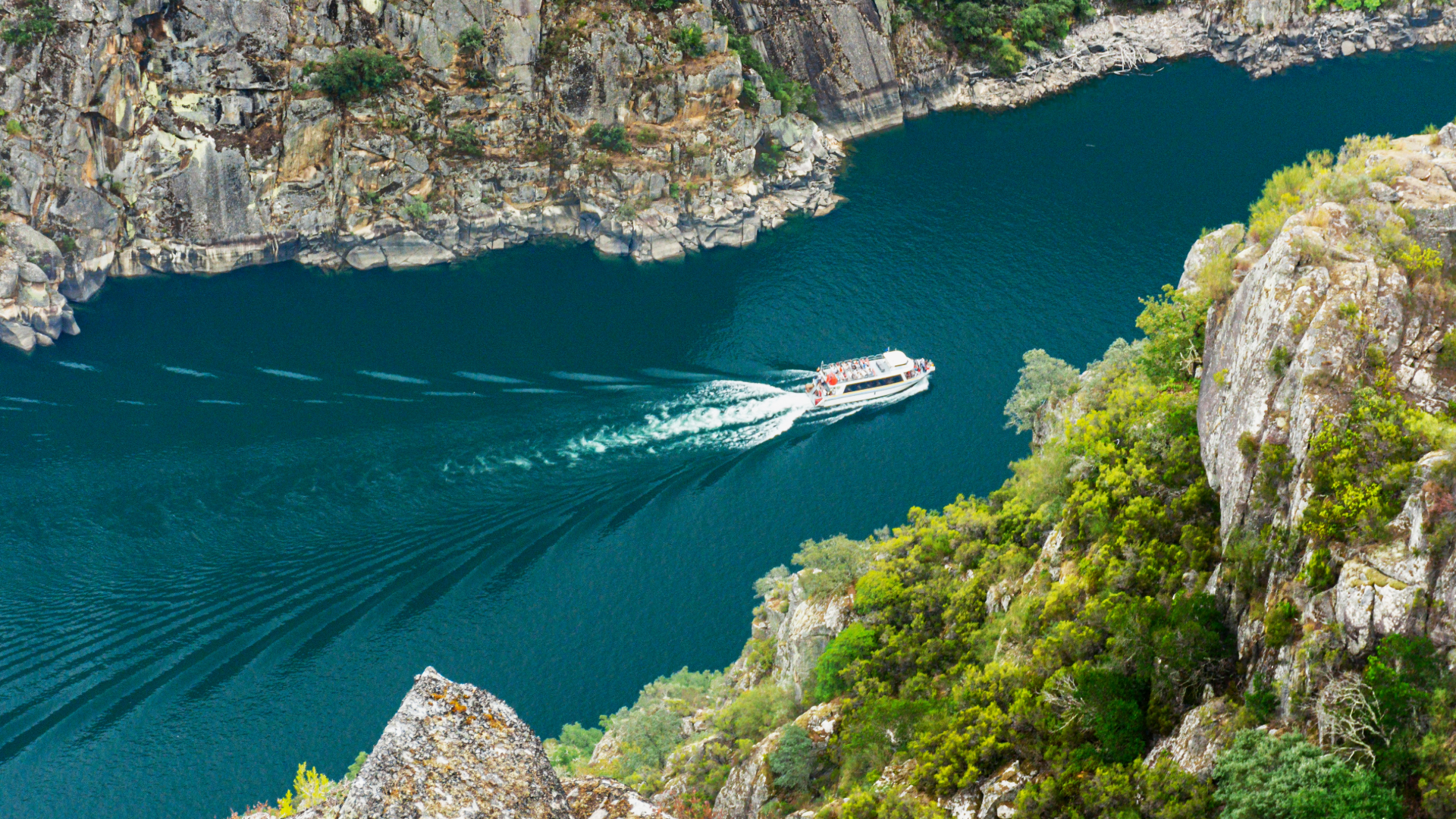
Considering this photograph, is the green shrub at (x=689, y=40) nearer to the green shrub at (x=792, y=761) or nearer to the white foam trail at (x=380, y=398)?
the white foam trail at (x=380, y=398)

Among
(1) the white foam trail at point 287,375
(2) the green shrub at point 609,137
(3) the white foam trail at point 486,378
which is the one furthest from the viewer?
(2) the green shrub at point 609,137

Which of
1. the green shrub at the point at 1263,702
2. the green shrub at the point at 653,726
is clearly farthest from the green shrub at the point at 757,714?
the green shrub at the point at 1263,702

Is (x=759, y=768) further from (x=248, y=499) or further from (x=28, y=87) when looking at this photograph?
(x=28, y=87)

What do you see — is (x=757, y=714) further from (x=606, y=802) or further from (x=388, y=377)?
(x=388, y=377)

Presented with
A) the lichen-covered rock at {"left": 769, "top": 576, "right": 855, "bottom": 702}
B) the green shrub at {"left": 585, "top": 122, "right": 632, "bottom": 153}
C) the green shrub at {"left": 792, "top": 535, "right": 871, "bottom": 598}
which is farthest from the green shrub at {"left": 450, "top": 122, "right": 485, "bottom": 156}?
the lichen-covered rock at {"left": 769, "top": 576, "right": 855, "bottom": 702}

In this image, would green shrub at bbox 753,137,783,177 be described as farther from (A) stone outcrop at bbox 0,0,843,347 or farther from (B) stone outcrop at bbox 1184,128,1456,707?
(B) stone outcrop at bbox 1184,128,1456,707

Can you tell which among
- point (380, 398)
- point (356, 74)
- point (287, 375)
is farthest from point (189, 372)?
point (356, 74)
